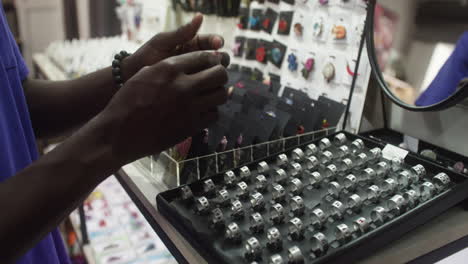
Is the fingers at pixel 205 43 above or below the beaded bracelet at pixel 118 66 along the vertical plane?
above

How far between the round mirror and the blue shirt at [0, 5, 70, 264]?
69 centimetres

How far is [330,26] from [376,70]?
22cm

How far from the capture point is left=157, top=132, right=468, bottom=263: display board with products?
468 millimetres

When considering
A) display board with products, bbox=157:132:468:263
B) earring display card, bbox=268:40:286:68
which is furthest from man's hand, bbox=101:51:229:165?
earring display card, bbox=268:40:286:68

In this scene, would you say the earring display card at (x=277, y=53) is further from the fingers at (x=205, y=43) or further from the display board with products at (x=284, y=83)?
the fingers at (x=205, y=43)

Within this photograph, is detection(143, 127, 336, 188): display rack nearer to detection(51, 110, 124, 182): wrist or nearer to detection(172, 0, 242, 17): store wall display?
detection(51, 110, 124, 182): wrist

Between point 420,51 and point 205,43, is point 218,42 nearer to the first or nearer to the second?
point 205,43

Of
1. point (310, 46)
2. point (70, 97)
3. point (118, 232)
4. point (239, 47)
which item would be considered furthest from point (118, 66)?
point (118, 232)

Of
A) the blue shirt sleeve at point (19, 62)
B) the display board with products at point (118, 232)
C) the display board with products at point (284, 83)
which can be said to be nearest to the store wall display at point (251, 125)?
the display board with products at point (284, 83)

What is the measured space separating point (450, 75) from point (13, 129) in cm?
77

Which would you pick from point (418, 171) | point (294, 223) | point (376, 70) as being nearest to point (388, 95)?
point (376, 70)

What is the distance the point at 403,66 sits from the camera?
77 cm

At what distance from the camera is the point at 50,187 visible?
411 mm

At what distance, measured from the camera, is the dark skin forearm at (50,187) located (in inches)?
15.8
